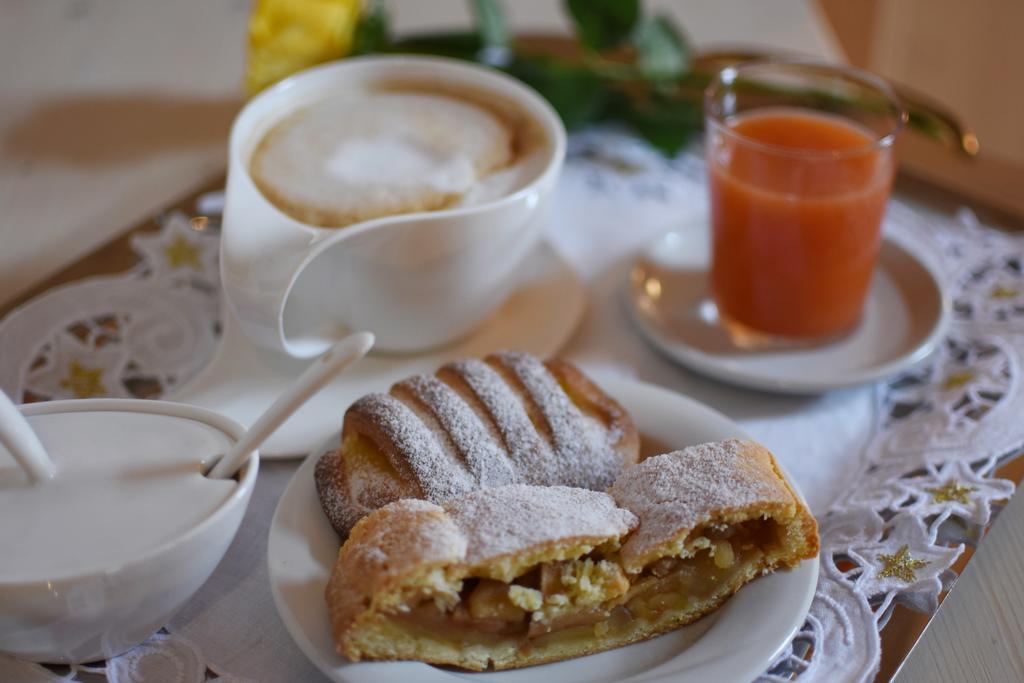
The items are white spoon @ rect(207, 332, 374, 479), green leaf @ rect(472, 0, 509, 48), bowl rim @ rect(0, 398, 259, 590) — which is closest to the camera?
bowl rim @ rect(0, 398, 259, 590)

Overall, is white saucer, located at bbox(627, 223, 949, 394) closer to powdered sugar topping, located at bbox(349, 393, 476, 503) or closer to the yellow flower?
powdered sugar topping, located at bbox(349, 393, 476, 503)

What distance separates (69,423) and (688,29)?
1635 millimetres

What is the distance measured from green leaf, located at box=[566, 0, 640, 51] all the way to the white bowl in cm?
104

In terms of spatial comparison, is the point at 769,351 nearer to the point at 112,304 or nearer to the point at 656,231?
the point at 656,231

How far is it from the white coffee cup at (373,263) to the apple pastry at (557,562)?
0.31 meters

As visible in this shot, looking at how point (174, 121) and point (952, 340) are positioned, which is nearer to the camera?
point (952, 340)

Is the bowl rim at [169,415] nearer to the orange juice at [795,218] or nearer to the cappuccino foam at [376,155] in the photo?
the cappuccino foam at [376,155]

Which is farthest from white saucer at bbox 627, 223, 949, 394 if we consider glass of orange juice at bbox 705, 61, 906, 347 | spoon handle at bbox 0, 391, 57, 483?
spoon handle at bbox 0, 391, 57, 483

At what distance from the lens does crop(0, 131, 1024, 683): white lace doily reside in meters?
0.86

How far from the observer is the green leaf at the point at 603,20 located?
5.32ft

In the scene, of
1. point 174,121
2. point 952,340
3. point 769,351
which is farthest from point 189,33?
point 952,340

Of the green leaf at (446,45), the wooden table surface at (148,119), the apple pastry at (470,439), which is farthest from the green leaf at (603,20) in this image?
the apple pastry at (470,439)

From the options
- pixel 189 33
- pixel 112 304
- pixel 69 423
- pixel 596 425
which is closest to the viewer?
pixel 69 423

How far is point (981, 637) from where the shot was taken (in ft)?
3.01
